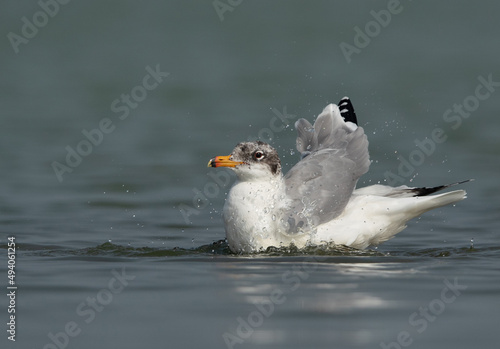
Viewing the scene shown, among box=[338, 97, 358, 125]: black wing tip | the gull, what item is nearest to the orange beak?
the gull

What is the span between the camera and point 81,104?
22531 mm

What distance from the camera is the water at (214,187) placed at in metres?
6.18

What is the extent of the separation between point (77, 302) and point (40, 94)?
17.6 metres

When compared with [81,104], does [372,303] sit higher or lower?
lower

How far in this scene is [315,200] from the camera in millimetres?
9242

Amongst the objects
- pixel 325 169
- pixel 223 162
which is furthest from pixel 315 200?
pixel 223 162

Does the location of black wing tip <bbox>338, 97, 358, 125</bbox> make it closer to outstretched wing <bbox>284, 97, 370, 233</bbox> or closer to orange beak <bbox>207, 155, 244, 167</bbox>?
outstretched wing <bbox>284, 97, 370, 233</bbox>

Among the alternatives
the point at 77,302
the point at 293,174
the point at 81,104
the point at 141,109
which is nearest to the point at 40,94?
the point at 81,104

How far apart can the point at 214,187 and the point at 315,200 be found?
179 inches

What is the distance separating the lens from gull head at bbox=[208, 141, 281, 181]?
30.4 ft

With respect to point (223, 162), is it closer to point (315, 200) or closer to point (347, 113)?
point (315, 200)

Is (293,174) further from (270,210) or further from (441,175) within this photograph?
(441,175)

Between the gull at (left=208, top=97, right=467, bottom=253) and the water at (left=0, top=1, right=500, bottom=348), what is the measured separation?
0.83 feet

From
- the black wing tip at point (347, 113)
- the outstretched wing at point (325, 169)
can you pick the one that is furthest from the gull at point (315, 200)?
the black wing tip at point (347, 113)
